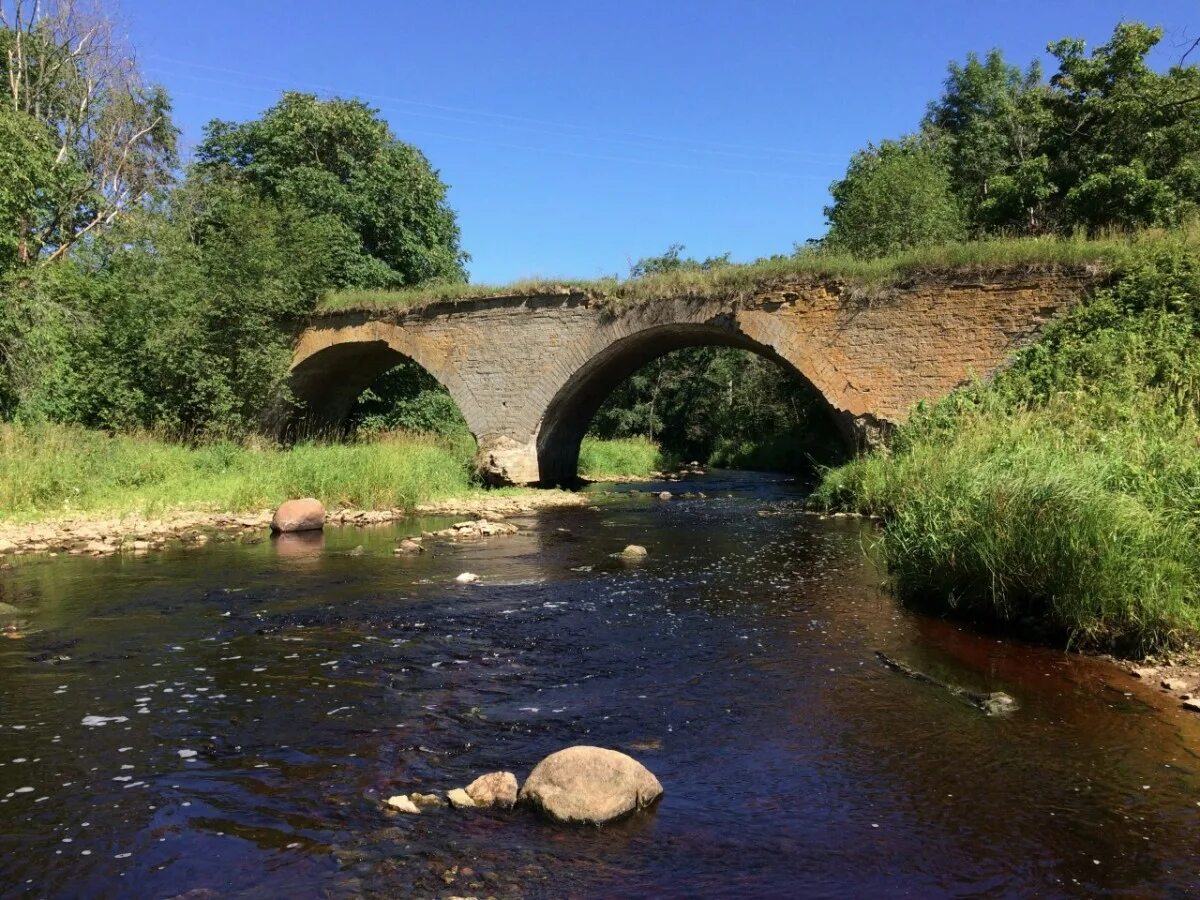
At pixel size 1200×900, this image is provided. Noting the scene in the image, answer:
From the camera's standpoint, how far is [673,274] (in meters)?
17.5

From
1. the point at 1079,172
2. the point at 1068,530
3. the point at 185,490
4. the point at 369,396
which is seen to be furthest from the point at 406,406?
the point at 1068,530

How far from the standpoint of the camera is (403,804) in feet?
12.6

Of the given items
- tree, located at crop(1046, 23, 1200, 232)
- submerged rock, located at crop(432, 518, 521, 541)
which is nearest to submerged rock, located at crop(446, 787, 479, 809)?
submerged rock, located at crop(432, 518, 521, 541)

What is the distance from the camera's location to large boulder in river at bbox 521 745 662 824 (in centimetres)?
370

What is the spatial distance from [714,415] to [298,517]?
88.6 ft

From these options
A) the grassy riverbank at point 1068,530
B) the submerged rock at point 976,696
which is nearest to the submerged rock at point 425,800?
the submerged rock at point 976,696

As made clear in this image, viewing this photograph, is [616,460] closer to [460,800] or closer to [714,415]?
[714,415]

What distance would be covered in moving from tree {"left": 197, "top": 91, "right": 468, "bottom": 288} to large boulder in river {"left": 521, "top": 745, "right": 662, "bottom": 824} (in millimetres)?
22051

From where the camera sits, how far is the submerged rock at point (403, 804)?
3818 mm

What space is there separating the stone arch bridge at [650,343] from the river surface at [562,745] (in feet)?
27.4

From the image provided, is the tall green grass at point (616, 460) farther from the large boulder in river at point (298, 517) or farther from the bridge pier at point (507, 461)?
the large boulder in river at point (298, 517)

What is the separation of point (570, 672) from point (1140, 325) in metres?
12.2

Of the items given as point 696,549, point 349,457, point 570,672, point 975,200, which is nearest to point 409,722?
point 570,672

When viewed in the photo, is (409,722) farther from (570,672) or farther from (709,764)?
(709,764)
